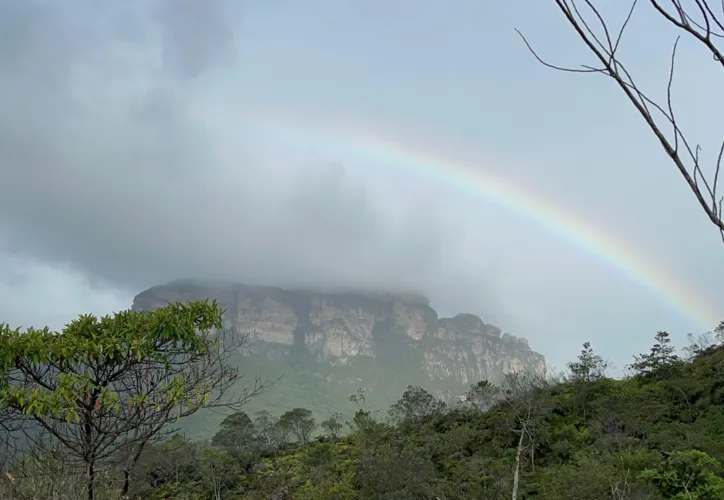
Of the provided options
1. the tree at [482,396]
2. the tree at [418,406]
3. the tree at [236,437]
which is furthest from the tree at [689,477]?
the tree at [236,437]

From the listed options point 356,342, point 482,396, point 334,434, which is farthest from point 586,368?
point 356,342

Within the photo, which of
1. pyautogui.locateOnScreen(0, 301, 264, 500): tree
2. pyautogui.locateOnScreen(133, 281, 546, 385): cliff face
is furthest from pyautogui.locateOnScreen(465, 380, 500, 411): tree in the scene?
pyautogui.locateOnScreen(133, 281, 546, 385): cliff face

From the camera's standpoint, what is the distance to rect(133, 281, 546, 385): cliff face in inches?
5212

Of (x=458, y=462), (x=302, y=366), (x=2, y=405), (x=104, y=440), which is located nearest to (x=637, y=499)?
(x=458, y=462)

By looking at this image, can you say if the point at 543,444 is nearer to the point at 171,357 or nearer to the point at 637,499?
the point at 637,499

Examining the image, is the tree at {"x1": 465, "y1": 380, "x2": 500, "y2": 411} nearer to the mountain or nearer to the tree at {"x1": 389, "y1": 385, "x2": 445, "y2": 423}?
the tree at {"x1": 389, "y1": 385, "x2": 445, "y2": 423}

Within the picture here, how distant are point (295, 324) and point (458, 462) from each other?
12638 centimetres

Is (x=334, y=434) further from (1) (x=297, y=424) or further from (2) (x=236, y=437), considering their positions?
(2) (x=236, y=437)

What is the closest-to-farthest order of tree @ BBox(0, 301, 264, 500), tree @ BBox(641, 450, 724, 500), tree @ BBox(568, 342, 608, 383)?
tree @ BBox(0, 301, 264, 500), tree @ BBox(641, 450, 724, 500), tree @ BBox(568, 342, 608, 383)

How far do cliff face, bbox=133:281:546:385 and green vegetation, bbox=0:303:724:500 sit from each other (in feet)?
327

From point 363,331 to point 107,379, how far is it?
142 meters

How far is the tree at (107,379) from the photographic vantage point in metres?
3.38

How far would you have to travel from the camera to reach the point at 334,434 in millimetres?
30562

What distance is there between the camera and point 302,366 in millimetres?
123875
